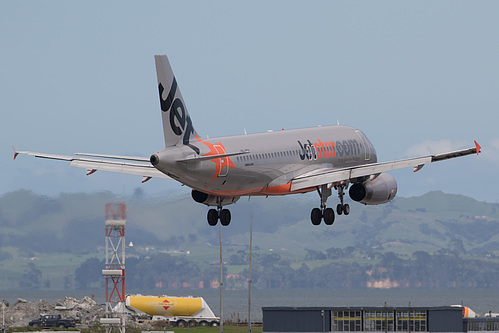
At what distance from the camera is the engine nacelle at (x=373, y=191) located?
6812cm

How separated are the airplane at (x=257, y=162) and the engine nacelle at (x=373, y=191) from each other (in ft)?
0.22

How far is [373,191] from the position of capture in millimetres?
68250

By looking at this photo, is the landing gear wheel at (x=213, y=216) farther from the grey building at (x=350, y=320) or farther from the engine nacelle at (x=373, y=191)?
the grey building at (x=350, y=320)

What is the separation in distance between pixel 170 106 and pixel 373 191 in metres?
18.3

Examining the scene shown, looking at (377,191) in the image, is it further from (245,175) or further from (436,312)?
(436,312)

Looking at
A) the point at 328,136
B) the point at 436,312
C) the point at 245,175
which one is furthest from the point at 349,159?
the point at 436,312

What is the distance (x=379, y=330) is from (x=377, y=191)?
49087 mm

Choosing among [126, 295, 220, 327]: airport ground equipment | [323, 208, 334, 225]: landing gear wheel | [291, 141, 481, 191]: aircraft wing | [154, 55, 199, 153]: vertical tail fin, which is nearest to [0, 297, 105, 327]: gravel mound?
[126, 295, 220, 327]: airport ground equipment

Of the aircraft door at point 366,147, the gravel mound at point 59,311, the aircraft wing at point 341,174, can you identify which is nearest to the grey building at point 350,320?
the gravel mound at point 59,311

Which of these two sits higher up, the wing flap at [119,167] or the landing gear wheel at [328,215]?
the wing flap at [119,167]

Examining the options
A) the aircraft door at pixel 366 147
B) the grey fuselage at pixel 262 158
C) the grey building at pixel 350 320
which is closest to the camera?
the grey fuselage at pixel 262 158

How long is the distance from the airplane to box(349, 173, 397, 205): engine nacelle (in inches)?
2.6

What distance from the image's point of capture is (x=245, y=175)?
59.9 metres

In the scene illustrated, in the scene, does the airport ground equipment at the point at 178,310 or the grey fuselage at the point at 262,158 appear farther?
the airport ground equipment at the point at 178,310
